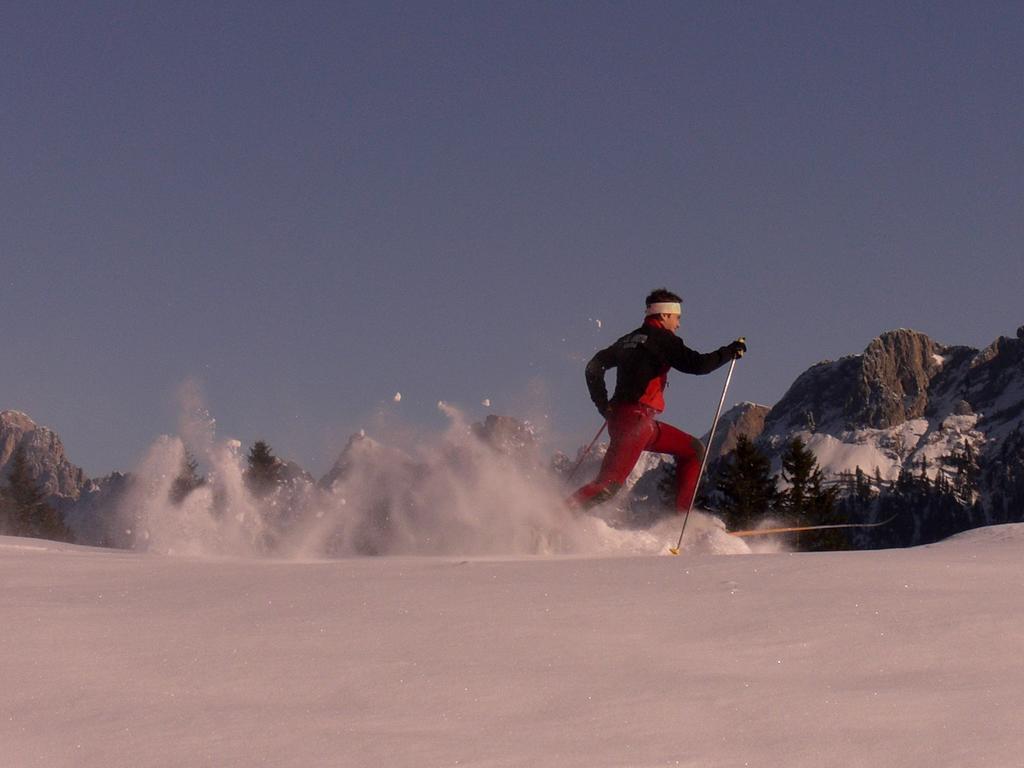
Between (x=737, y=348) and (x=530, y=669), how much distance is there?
7.18 meters

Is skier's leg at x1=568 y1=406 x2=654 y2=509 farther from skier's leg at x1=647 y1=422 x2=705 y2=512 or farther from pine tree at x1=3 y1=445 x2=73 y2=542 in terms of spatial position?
→ pine tree at x1=3 y1=445 x2=73 y2=542

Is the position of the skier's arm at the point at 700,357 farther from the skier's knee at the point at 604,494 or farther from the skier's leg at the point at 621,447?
the skier's knee at the point at 604,494

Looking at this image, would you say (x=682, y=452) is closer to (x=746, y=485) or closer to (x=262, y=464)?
(x=746, y=485)

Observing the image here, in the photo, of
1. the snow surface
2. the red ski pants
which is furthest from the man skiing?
the snow surface

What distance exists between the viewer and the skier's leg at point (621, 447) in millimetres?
11125

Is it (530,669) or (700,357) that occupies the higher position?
(700,357)

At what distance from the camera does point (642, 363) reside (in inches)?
438

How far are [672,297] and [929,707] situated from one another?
8.12 m

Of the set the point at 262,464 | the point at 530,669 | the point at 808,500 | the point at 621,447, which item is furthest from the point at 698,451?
the point at 262,464

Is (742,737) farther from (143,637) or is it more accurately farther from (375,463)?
(375,463)

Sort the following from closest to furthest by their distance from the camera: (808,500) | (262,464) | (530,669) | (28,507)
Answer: (530,669) → (808,500) → (262,464) → (28,507)

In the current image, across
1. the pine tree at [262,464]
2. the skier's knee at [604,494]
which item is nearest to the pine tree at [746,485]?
the pine tree at [262,464]

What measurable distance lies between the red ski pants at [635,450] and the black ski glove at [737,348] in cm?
96

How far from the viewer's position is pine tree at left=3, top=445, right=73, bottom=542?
85.1m
